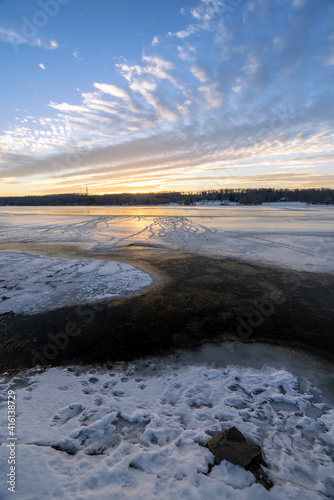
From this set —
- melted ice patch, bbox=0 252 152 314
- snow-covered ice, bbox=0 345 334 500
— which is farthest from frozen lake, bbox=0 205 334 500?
melted ice patch, bbox=0 252 152 314

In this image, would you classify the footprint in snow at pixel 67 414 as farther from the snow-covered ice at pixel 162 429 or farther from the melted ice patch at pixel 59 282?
the melted ice patch at pixel 59 282

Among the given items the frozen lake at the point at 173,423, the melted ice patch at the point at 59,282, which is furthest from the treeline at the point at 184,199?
the frozen lake at the point at 173,423

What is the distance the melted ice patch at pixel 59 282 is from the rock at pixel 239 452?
18.0 ft

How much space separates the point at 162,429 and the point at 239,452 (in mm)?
1023

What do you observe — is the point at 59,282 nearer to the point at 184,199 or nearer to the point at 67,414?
the point at 67,414

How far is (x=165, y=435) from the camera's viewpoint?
309cm

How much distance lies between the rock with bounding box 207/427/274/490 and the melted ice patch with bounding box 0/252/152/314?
5.48 meters

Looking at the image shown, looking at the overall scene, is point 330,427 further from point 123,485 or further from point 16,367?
point 16,367

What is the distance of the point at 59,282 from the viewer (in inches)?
339

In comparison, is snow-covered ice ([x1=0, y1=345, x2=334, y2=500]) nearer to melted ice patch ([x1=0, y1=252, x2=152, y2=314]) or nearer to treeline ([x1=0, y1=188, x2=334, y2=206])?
melted ice patch ([x1=0, y1=252, x2=152, y2=314])

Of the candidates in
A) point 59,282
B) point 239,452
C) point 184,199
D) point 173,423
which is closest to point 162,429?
point 173,423

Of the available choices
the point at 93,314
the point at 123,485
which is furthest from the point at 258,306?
the point at 123,485

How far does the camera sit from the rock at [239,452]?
2619 millimetres

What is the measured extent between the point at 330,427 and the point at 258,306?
391 cm
